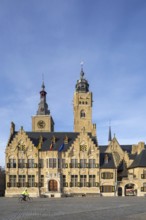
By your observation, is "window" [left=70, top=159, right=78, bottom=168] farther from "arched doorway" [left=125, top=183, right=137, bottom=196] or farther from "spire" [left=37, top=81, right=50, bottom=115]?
"spire" [left=37, top=81, right=50, bottom=115]

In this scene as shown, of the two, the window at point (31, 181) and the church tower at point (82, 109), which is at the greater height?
the church tower at point (82, 109)

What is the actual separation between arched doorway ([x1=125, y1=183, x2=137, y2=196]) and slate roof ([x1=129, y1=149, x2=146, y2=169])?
14.1 ft

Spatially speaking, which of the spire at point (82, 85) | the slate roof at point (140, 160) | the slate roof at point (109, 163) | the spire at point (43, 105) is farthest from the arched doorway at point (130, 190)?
the spire at point (82, 85)

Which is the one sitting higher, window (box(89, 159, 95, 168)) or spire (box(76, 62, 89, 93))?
spire (box(76, 62, 89, 93))

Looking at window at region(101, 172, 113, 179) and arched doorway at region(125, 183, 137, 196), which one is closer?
window at region(101, 172, 113, 179)

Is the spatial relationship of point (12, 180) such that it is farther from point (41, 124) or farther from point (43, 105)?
point (43, 105)

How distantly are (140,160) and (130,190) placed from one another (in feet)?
22.5

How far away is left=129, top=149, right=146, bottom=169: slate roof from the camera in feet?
225

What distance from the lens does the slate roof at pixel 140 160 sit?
6856 centimetres

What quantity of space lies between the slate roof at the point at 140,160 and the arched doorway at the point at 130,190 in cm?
429

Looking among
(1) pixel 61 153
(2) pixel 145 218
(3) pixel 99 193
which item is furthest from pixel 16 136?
(2) pixel 145 218

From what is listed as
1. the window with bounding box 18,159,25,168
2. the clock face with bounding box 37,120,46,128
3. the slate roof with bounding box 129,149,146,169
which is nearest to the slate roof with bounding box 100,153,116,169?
the slate roof with bounding box 129,149,146,169

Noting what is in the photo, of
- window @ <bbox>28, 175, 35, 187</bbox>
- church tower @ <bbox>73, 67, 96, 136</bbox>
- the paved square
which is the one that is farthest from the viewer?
church tower @ <bbox>73, 67, 96, 136</bbox>

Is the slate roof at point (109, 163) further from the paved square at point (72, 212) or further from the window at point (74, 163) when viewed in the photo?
the paved square at point (72, 212)
